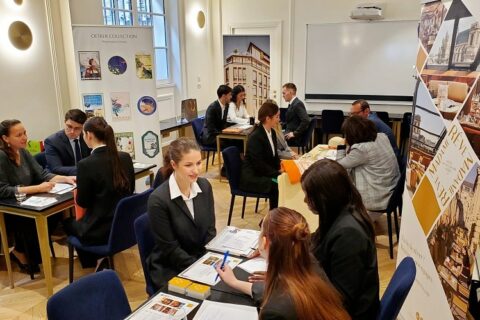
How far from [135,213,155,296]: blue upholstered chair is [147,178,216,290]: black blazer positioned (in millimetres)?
29

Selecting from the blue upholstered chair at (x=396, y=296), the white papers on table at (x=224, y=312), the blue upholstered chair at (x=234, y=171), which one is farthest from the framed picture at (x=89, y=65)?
the blue upholstered chair at (x=396, y=296)

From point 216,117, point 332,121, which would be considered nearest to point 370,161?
point 216,117

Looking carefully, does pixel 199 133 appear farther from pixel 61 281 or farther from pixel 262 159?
pixel 61 281

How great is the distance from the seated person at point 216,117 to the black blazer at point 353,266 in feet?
14.2

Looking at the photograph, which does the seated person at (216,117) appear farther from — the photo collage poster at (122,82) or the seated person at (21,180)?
the seated person at (21,180)

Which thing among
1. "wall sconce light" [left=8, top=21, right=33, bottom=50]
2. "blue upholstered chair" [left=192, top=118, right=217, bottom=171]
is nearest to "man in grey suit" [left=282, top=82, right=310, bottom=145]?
"blue upholstered chair" [left=192, top=118, right=217, bottom=171]

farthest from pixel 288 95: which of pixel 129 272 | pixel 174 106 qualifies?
pixel 129 272

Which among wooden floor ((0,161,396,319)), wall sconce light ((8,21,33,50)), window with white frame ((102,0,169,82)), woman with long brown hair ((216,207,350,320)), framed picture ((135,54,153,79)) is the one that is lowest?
wooden floor ((0,161,396,319))

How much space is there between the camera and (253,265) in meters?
2.03

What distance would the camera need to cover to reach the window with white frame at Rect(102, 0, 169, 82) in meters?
6.23

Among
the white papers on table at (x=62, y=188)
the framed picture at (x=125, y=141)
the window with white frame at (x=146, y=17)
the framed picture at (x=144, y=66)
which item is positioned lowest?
the white papers on table at (x=62, y=188)

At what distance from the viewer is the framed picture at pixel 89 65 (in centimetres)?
464

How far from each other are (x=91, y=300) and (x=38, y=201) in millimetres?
1624

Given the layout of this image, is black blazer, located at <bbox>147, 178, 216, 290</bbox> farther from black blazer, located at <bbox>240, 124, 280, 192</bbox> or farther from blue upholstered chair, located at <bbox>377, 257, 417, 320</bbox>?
black blazer, located at <bbox>240, 124, 280, 192</bbox>
